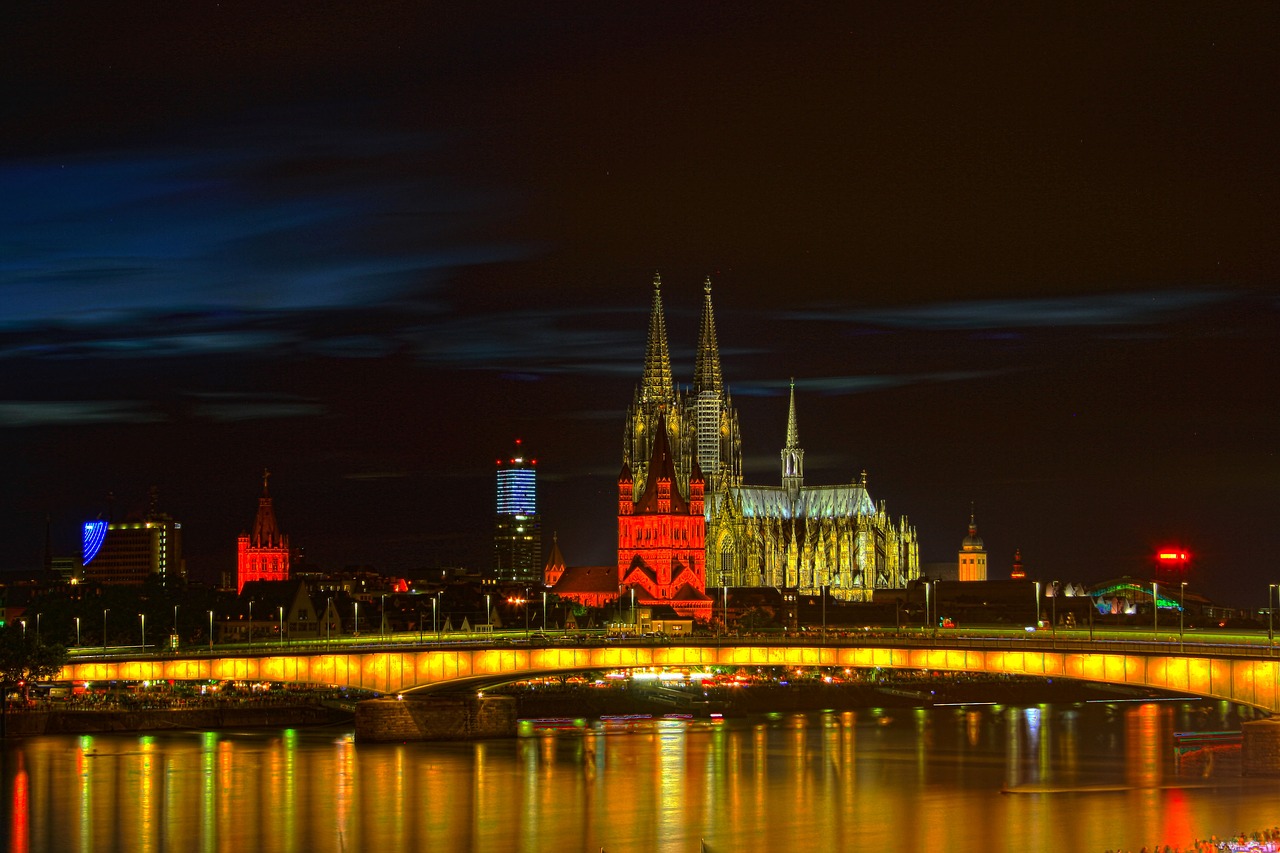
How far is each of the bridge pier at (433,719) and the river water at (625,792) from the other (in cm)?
167

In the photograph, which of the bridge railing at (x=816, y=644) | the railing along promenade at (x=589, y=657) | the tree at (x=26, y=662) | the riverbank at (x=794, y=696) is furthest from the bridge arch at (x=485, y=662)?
the riverbank at (x=794, y=696)

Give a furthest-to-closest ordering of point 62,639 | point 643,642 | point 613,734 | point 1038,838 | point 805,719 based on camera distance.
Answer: point 62,639
point 805,719
point 613,734
point 643,642
point 1038,838

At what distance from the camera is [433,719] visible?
11844 centimetres

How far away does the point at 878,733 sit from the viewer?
134m

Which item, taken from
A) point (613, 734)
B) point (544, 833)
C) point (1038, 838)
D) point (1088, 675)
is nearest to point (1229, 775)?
point (1088, 675)

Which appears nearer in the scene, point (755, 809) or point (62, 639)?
point (755, 809)

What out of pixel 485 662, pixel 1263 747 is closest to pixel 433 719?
pixel 485 662

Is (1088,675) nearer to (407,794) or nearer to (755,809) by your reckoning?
(755,809)

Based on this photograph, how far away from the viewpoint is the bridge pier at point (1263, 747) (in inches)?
3462

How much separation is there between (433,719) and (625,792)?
1048 inches

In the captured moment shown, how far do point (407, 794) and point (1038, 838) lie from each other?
1183 inches

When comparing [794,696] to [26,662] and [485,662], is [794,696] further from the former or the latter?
[26,662]

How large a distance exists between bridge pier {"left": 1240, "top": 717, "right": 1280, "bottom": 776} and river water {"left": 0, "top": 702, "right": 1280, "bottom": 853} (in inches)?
115

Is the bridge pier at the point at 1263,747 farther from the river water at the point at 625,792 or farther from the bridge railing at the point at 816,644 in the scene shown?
the bridge railing at the point at 816,644
